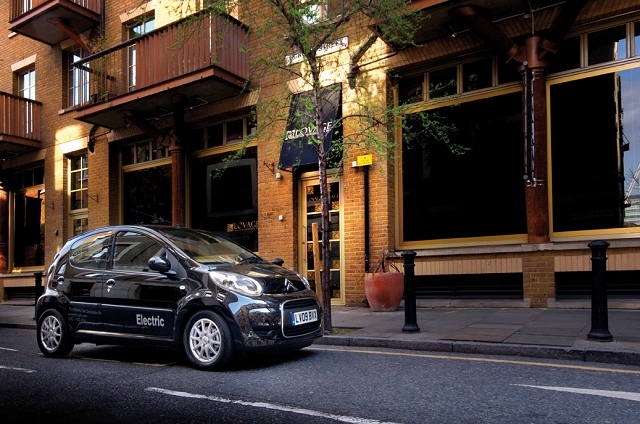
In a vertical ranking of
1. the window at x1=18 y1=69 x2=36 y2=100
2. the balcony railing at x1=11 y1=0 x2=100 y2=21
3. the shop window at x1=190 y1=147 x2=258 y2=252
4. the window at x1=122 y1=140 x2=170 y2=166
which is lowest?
the shop window at x1=190 y1=147 x2=258 y2=252

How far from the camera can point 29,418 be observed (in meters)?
4.38

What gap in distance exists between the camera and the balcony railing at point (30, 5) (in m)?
16.4

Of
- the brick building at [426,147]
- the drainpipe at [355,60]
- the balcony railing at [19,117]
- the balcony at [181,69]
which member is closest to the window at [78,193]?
the brick building at [426,147]

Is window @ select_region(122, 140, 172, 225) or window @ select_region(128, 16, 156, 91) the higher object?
window @ select_region(128, 16, 156, 91)

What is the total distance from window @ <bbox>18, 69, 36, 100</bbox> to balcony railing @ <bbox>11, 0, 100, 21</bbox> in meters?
2.15

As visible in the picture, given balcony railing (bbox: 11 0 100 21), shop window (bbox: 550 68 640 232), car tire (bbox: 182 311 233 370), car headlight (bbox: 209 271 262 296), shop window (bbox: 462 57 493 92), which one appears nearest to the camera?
car tire (bbox: 182 311 233 370)

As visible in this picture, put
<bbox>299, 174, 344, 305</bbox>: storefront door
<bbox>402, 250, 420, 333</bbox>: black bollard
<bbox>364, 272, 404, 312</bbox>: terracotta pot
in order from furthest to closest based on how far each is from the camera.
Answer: <bbox>299, 174, 344, 305</bbox>: storefront door → <bbox>364, 272, 404, 312</bbox>: terracotta pot → <bbox>402, 250, 420, 333</bbox>: black bollard

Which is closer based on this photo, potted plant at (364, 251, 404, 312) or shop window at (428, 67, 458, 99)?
potted plant at (364, 251, 404, 312)

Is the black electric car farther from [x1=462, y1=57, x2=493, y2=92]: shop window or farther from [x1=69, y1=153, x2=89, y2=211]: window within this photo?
[x1=69, y1=153, x2=89, y2=211]: window

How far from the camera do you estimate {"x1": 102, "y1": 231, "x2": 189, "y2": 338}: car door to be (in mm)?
6246

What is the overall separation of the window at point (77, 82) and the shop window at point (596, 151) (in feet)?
44.1

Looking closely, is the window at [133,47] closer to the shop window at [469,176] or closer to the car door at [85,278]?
the shop window at [469,176]

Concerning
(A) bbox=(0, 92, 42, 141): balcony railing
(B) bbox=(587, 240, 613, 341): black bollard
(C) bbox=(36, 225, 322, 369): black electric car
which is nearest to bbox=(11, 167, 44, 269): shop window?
(A) bbox=(0, 92, 42, 141): balcony railing

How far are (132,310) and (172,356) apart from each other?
92cm
